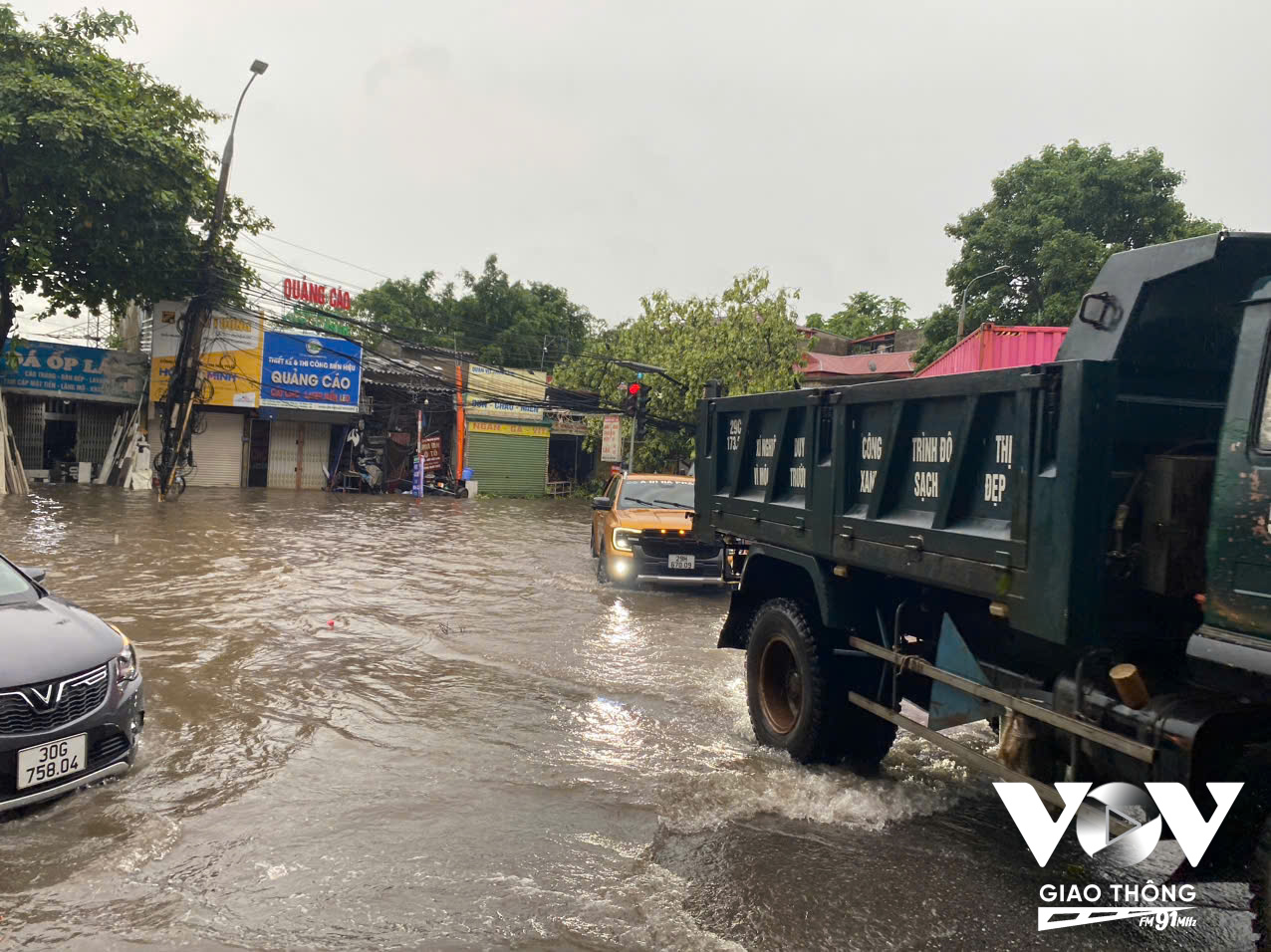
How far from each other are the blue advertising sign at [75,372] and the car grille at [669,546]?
71.1 feet

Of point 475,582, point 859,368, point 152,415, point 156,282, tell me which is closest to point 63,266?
point 156,282

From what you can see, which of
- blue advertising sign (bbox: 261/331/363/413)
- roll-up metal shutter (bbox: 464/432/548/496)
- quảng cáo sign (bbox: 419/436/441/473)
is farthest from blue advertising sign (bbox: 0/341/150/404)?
roll-up metal shutter (bbox: 464/432/548/496)

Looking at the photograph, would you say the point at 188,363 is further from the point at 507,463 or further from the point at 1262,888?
the point at 1262,888

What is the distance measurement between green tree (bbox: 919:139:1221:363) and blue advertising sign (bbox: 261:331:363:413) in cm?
1994

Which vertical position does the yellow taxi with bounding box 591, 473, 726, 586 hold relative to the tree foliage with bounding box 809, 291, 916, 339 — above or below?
below

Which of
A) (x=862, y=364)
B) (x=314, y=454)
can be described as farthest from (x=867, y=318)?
(x=314, y=454)

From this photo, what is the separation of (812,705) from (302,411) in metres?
27.3

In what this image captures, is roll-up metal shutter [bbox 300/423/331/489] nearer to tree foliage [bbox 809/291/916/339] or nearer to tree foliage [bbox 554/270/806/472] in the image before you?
tree foliage [bbox 554/270/806/472]

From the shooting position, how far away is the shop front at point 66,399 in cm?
2634

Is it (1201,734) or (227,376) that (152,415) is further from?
(1201,734)

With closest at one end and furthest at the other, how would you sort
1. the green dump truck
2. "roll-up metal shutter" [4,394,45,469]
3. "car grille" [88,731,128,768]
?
1. the green dump truck
2. "car grille" [88,731,128,768]
3. "roll-up metal shutter" [4,394,45,469]

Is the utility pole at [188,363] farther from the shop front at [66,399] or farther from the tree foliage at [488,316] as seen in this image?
the tree foliage at [488,316]

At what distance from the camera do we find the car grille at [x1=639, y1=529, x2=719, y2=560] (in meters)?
12.0

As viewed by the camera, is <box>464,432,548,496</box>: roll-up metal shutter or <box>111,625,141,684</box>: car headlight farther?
<box>464,432,548,496</box>: roll-up metal shutter
